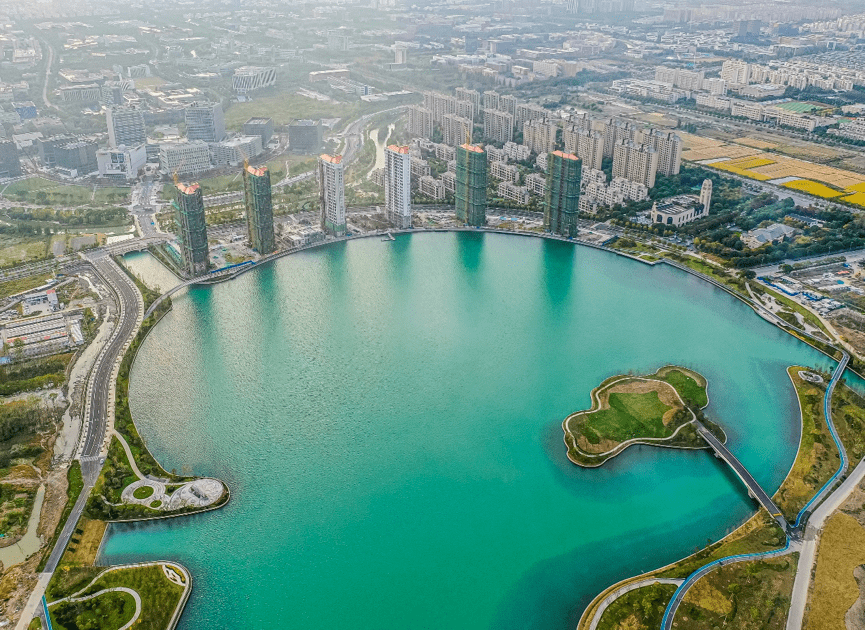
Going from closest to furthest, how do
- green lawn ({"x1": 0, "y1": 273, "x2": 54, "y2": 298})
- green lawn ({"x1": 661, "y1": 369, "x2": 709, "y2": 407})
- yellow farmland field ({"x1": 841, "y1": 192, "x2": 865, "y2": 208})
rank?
green lawn ({"x1": 661, "y1": 369, "x2": 709, "y2": 407}) < green lawn ({"x1": 0, "y1": 273, "x2": 54, "y2": 298}) < yellow farmland field ({"x1": 841, "y1": 192, "x2": 865, "y2": 208})

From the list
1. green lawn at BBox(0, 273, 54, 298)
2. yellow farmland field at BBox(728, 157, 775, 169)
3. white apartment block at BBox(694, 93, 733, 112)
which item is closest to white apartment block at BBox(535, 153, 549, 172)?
yellow farmland field at BBox(728, 157, 775, 169)

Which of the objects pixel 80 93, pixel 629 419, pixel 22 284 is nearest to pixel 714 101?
pixel 629 419

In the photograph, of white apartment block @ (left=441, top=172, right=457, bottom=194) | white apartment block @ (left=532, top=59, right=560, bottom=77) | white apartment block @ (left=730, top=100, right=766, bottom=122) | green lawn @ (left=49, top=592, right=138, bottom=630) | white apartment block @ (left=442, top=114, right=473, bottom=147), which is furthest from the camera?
white apartment block @ (left=532, top=59, right=560, bottom=77)

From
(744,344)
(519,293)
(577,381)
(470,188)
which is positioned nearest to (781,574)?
(577,381)

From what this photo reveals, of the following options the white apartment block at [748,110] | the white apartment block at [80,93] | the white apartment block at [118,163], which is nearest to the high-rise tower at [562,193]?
the white apartment block at [118,163]

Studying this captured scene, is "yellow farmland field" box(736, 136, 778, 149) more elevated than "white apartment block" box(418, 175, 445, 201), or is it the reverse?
"yellow farmland field" box(736, 136, 778, 149)

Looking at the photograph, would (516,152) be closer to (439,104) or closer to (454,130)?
(454,130)

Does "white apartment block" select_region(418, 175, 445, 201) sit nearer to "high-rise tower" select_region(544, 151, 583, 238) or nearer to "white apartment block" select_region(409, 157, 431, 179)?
"white apartment block" select_region(409, 157, 431, 179)

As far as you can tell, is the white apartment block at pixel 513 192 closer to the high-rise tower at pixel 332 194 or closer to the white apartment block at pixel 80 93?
the high-rise tower at pixel 332 194

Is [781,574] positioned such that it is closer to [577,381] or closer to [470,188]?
[577,381]
